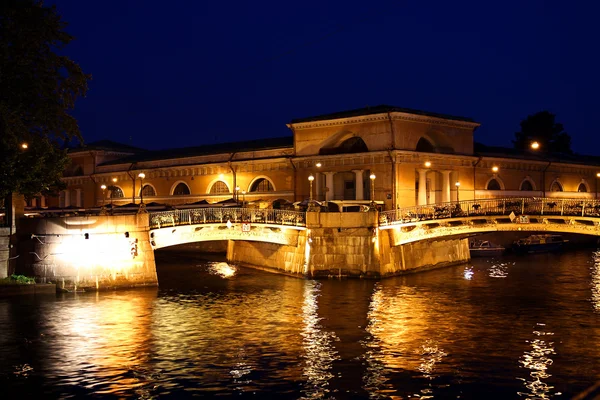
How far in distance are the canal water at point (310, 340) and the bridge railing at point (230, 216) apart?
3.61 meters

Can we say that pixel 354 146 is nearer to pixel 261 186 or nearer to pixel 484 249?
pixel 261 186

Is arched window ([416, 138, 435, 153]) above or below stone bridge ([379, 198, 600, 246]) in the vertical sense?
above

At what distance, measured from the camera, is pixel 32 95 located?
4019 cm

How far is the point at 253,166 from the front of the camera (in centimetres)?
6378

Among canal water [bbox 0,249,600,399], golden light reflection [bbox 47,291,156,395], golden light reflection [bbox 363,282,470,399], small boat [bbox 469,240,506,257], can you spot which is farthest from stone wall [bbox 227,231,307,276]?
small boat [bbox 469,240,506,257]

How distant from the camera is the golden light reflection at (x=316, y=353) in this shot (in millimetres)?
23198

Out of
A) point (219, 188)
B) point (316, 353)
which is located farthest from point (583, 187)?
point (316, 353)

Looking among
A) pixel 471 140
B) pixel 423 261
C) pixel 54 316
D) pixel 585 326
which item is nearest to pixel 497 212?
pixel 423 261

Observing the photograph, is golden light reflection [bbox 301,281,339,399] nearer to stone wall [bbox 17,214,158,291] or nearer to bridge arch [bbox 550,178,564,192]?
stone wall [bbox 17,214,158,291]

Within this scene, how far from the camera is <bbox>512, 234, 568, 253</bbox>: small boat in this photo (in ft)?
217

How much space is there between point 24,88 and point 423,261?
1038 inches

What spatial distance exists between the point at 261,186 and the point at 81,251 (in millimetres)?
24833

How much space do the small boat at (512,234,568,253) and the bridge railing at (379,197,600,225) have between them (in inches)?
757

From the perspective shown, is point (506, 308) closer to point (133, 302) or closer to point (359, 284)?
point (359, 284)
